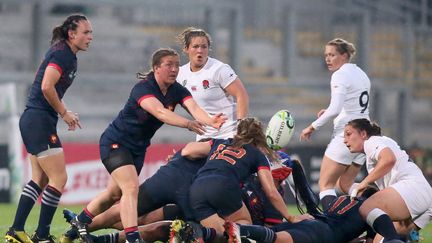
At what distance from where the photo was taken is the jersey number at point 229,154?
28.6 ft

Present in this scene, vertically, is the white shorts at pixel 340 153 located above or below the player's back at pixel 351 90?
below

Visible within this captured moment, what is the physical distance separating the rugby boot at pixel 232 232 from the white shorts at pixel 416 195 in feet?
5.53

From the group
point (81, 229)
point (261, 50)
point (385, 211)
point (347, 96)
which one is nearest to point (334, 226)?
point (385, 211)

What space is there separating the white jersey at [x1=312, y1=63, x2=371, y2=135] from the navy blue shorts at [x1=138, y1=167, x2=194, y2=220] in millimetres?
2373

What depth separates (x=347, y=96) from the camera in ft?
36.6

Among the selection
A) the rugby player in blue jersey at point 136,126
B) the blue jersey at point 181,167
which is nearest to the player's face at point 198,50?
the rugby player in blue jersey at point 136,126

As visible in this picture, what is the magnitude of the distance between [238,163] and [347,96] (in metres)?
2.83

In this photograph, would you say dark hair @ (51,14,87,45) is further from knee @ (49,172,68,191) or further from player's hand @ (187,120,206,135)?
player's hand @ (187,120,206,135)

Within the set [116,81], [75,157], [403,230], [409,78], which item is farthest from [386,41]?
[403,230]

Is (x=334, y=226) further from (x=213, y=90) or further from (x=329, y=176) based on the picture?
(x=329, y=176)

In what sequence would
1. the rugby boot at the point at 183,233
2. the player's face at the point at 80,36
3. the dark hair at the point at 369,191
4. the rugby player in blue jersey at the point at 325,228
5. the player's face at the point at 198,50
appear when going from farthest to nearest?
the player's face at the point at 198,50 < the dark hair at the point at 369,191 < the player's face at the point at 80,36 < the rugby player in blue jersey at the point at 325,228 < the rugby boot at the point at 183,233

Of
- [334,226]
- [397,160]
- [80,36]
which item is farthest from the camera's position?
[80,36]

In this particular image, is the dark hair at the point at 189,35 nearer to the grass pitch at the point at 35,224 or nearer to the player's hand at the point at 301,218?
the player's hand at the point at 301,218

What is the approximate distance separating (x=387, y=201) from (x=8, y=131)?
9108 mm
